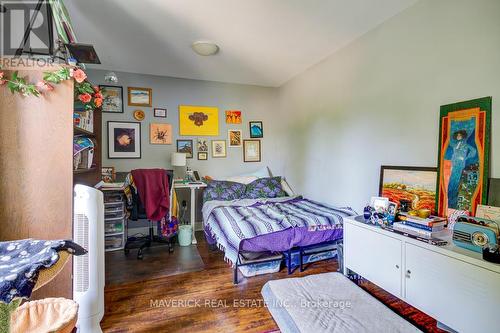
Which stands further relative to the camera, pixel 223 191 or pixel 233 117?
pixel 233 117

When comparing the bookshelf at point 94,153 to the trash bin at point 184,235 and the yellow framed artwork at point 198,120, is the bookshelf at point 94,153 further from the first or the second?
the yellow framed artwork at point 198,120

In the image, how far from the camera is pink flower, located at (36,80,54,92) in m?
1.51

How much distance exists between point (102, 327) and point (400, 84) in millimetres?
3243

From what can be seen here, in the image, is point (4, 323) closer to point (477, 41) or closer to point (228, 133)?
point (477, 41)

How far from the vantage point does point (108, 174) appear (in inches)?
144

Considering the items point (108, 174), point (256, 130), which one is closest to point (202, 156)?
point (256, 130)

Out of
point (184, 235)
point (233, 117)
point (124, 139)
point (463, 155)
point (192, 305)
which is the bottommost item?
point (192, 305)

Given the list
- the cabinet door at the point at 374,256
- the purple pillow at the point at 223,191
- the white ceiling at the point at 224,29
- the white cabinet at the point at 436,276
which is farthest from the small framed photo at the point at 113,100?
the white cabinet at the point at 436,276

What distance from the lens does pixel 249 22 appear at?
243 centimetres

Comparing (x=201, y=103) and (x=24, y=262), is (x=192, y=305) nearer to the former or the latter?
(x=24, y=262)

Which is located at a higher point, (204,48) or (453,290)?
(204,48)

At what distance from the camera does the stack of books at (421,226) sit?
1724 mm

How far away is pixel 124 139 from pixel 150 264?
6.58 feet

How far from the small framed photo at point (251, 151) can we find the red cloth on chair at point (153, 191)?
1754 millimetres
